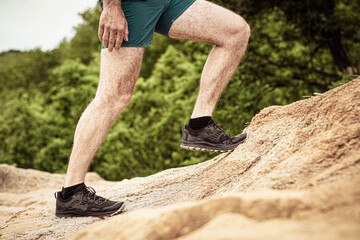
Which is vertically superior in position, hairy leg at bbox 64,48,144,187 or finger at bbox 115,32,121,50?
finger at bbox 115,32,121,50

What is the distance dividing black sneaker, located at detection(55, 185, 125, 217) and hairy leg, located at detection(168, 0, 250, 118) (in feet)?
3.44

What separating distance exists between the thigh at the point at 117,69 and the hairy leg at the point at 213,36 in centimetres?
42

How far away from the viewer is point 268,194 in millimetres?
1418

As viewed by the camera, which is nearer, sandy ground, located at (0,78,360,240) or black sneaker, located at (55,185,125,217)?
sandy ground, located at (0,78,360,240)

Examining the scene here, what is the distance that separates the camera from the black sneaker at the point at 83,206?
2480 mm

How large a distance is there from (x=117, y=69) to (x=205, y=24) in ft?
2.63

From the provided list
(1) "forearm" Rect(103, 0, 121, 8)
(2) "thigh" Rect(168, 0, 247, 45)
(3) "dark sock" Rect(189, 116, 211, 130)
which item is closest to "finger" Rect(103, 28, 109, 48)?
(1) "forearm" Rect(103, 0, 121, 8)

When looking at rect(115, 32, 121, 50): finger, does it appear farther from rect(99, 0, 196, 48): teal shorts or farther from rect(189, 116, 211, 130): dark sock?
rect(189, 116, 211, 130): dark sock

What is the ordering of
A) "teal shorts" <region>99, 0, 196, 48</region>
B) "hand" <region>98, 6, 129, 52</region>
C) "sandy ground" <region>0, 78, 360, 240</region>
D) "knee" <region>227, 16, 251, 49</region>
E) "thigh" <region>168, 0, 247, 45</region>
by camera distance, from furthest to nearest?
"knee" <region>227, 16, 251, 49</region>, "thigh" <region>168, 0, 247, 45</region>, "teal shorts" <region>99, 0, 196, 48</region>, "hand" <region>98, 6, 129, 52</region>, "sandy ground" <region>0, 78, 360, 240</region>

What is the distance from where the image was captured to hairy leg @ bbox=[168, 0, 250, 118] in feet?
8.75

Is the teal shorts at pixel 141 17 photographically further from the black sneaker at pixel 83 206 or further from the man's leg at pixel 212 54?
the black sneaker at pixel 83 206

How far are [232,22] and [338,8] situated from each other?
5.00m

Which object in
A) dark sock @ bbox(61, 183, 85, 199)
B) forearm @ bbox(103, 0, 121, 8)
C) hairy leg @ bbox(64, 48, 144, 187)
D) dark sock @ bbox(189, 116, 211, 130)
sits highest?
forearm @ bbox(103, 0, 121, 8)

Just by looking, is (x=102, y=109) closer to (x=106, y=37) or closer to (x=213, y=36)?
(x=106, y=37)
